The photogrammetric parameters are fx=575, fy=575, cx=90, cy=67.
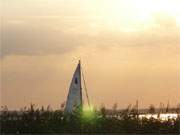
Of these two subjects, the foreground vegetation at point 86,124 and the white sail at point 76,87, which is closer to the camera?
the foreground vegetation at point 86,124

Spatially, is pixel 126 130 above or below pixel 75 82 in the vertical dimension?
below

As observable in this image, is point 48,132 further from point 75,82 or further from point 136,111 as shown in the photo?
point 75,82

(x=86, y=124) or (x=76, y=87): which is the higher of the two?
(x=76, y=87)

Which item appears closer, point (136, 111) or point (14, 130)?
point (14, 130)

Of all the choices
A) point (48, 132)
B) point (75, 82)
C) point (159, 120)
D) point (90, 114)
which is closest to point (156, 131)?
point (159, 120)

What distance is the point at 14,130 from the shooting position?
15.9 m

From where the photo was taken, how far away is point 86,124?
15.8m

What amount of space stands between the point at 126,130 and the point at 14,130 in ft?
10.1

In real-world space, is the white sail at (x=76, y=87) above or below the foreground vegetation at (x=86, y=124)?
above

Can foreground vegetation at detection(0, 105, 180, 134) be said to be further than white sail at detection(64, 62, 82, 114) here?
No

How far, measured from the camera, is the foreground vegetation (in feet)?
51.5

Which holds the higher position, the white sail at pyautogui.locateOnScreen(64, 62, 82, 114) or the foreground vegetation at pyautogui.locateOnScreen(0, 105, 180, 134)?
the white sail at pyautogui.locateOnScreen(64, 62, 82, 114)

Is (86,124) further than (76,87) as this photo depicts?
No

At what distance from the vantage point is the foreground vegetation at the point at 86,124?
51.5ft
